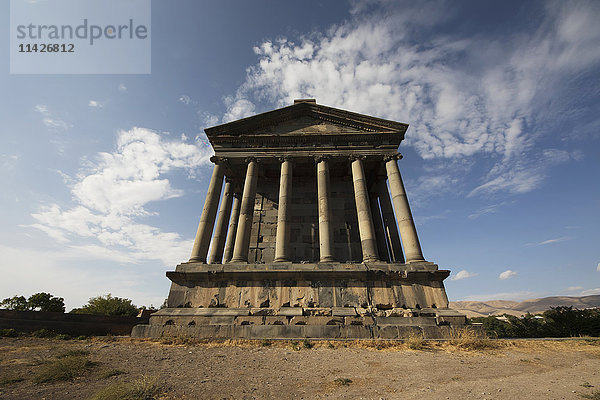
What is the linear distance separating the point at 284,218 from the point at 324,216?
7.71ft

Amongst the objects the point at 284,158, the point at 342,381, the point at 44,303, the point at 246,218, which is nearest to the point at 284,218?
the point at 246,218

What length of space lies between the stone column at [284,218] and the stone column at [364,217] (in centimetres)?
419

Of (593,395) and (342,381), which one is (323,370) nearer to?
(342,381)

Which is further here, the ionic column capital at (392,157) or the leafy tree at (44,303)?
the leafy tree at (44,303)

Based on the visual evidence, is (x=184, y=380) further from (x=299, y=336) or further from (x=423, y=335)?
(x=423, y=335)

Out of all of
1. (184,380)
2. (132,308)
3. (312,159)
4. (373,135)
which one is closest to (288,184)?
(312,159)

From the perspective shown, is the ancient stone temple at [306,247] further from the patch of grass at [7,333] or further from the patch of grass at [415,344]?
the patch of grass at [7,333]

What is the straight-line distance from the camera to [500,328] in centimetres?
3469

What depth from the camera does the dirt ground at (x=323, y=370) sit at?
5.33m

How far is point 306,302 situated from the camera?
12.6 metres

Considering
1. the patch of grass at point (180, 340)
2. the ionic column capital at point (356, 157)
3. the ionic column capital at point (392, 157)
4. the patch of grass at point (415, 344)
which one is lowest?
the patch of grass at point (415, 344)

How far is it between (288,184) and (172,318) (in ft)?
31.0

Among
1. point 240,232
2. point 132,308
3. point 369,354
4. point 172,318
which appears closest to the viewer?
point 369,354

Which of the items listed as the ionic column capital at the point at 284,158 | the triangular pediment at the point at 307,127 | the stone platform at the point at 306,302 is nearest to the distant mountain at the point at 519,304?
the triangular pediment at the point at 307,127
